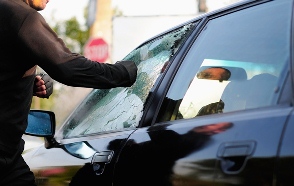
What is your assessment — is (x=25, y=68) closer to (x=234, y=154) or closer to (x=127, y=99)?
(x=127, y=99)

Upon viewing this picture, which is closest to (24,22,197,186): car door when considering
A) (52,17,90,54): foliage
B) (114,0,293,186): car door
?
(114,0,293,186): car door

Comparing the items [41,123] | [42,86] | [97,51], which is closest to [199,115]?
[42,86]

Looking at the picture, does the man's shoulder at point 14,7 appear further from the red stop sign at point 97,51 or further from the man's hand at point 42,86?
the red stop sign at point 97,51

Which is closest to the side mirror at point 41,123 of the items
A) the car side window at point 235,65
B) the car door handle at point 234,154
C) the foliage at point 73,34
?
the car side window at point 235,65

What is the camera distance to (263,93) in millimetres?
2512

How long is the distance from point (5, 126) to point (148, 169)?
2.60 ft

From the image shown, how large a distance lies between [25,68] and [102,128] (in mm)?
531

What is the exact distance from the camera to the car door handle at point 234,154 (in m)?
2.29

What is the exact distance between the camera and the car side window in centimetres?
254

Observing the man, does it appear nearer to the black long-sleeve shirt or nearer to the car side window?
the black long-sleeve shirt

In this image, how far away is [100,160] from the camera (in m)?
3.31

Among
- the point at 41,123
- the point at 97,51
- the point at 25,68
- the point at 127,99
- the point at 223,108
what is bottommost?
the point at 97,51

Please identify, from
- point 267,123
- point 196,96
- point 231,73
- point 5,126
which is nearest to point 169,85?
point 196,96

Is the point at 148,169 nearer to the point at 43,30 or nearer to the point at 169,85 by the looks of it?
the point at 169,85
